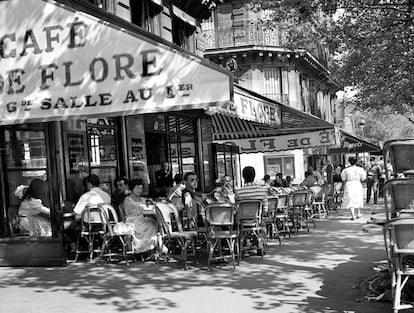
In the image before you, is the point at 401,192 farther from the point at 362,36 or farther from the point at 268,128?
the point at 268,128

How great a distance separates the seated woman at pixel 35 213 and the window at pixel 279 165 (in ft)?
85.1

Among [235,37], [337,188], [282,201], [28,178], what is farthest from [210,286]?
[235,37]

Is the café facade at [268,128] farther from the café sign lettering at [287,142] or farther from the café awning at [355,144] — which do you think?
the café awning at [355,144]

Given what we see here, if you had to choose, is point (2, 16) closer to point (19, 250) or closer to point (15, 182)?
point (15, 182)

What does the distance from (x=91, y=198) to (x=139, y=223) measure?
0.89 m

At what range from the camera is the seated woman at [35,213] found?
31.0 feet

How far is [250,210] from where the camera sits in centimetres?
910

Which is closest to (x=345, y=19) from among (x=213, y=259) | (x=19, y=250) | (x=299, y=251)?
(x=299, y=251)

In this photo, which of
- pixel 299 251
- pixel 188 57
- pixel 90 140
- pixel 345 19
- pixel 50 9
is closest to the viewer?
pixel 188 57

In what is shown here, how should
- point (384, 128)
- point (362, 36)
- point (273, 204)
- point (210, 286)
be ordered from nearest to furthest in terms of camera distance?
point (210, 286), point (273, 204), point (362, 36), point (384, 128)

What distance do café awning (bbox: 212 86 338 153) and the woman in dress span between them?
3.16ft

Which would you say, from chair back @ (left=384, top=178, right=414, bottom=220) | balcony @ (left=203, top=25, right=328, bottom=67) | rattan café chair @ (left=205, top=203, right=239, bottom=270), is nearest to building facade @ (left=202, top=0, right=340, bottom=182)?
balcony @ (left=203, top=25, right=328, bottom=67)

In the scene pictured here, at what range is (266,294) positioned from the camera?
6.76 metres

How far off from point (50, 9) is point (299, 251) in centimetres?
565
